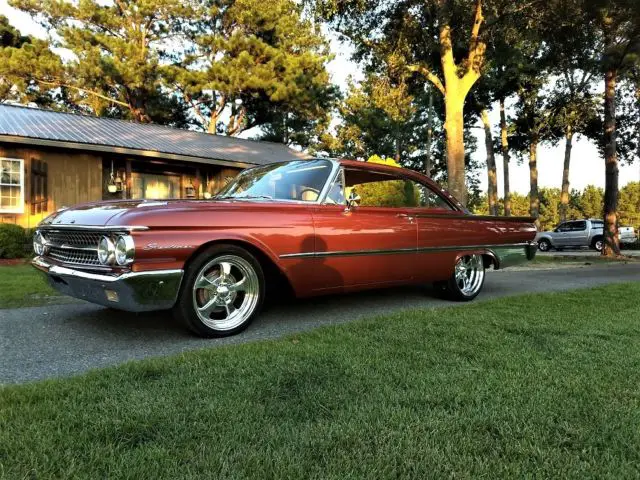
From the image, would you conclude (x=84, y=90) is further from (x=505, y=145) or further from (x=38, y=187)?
(x=505, y=145)

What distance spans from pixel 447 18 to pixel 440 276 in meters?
8.58

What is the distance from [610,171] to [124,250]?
55.4 feet

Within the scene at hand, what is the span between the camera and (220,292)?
4039 millimetres

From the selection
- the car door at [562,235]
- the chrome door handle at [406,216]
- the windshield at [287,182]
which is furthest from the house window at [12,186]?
the car door at [562,235]

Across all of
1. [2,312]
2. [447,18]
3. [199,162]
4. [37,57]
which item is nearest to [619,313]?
[2,312]

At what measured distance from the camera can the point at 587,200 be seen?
84.2 metres

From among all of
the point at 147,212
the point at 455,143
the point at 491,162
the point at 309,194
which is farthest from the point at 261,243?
the point at 491,162

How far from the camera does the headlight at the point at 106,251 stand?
352 cm

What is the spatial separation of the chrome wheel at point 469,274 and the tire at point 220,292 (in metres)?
2.85

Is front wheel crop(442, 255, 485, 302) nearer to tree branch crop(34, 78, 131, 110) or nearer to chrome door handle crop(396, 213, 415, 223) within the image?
chrome door handle crop(396, 213, 415, 223)

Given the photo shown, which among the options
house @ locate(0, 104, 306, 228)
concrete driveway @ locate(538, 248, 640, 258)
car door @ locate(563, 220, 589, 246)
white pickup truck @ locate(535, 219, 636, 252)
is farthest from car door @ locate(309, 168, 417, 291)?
car door @ locate(563, 220, 589, 246)

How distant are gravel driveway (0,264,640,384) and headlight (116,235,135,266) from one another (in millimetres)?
668

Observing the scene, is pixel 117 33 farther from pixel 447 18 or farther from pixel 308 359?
pixel 308 359

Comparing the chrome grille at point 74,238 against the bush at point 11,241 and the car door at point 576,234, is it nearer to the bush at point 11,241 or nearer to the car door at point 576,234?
the bush at point 11,241
